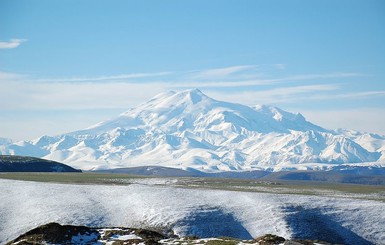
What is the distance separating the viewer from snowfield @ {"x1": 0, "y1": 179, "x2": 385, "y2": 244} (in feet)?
269

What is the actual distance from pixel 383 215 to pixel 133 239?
46.3m

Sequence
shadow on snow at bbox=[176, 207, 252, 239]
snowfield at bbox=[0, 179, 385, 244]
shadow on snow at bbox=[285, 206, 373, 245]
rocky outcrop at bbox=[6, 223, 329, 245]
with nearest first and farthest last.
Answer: rocky outcrop at bbox=[6, 223, 329, 245]
shadow on snow at bbox=[176, 207, 252, 239]
shadow on snow at bbox=[285, 206, 373, 245]
snowfield at bbox=[0, 179, 385, 244]

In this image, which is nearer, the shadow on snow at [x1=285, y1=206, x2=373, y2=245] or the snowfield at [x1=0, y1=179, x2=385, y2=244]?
the shadow on snow at [x1=285, y1=206, x2=373, y2=245]

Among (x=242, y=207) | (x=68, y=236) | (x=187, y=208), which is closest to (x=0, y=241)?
(x=68, y=236)

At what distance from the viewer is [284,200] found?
99812mm

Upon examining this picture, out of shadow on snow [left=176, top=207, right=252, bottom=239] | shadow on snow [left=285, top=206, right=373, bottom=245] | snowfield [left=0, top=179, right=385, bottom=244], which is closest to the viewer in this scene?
shadow on snow [left=176, top=207, right=252, bottom=239]

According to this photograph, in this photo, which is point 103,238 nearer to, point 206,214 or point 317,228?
point 206,214

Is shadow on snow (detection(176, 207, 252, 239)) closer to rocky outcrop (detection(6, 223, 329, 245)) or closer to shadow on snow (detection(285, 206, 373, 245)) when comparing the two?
shadow on snow (detection(285, 206, 373, 245))

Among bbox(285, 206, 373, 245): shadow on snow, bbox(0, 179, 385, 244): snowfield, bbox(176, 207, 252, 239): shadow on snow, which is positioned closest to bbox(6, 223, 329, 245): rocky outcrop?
bbox(0, 179, 385, 244): snowfield

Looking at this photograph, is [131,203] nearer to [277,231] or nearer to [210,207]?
[210,207]

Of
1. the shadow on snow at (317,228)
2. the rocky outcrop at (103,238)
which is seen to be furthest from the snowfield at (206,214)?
the rocky outcrop at (103,238)

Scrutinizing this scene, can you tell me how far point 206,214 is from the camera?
8844 centimetres

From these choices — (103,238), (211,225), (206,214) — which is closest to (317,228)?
(211,225)

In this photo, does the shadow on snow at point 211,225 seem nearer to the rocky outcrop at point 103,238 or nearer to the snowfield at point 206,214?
the snowfield at point 206,214
